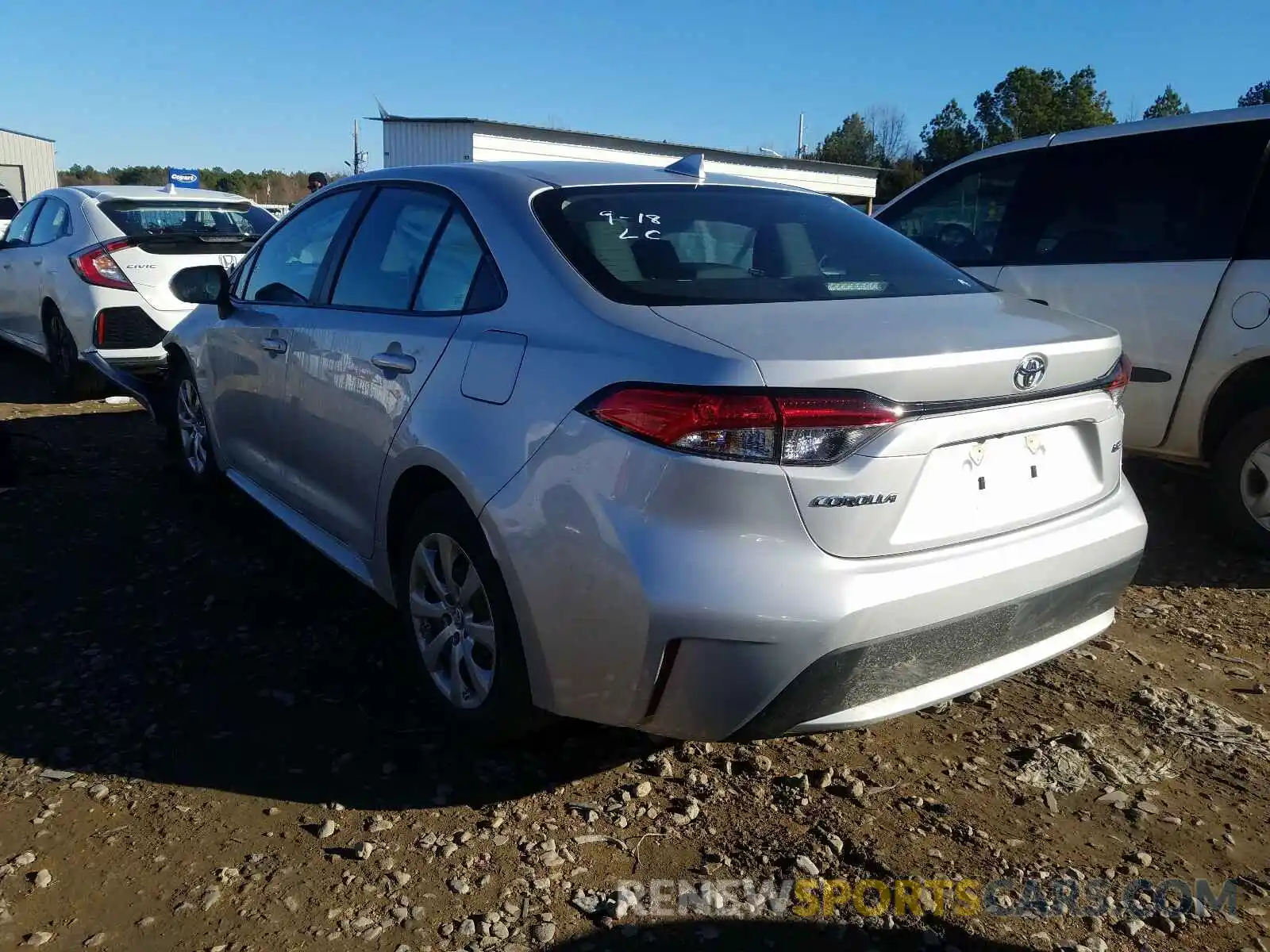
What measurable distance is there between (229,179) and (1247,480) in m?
72.1

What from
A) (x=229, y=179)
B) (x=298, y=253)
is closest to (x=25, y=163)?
(x=229, y=179)

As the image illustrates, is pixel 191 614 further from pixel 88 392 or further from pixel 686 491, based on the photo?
pixel 88 392

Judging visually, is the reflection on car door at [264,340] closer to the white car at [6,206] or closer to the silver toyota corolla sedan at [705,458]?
the silver toyota corolla sedan at [705,458]

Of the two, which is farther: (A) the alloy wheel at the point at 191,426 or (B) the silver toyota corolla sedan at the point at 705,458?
(A) the alloy wheel at the point at 191,426

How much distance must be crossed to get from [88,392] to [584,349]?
6533 mm

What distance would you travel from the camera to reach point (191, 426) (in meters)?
5.32

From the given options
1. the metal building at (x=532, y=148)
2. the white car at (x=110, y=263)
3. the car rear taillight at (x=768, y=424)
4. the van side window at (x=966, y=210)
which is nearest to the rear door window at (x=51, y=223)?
the white car at (x=110, y=263)

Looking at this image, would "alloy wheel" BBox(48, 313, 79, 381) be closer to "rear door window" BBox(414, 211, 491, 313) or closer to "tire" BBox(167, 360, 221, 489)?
"tire" BBox(167, 360, 221, 489)

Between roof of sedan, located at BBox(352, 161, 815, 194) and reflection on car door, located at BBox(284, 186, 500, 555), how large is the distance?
121 millimetres

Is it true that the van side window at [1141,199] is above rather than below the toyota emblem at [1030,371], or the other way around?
above

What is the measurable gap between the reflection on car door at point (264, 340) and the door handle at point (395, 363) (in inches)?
32.1

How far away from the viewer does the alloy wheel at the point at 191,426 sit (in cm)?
519

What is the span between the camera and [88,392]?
7742 mm

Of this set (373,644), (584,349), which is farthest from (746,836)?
(373,644)
